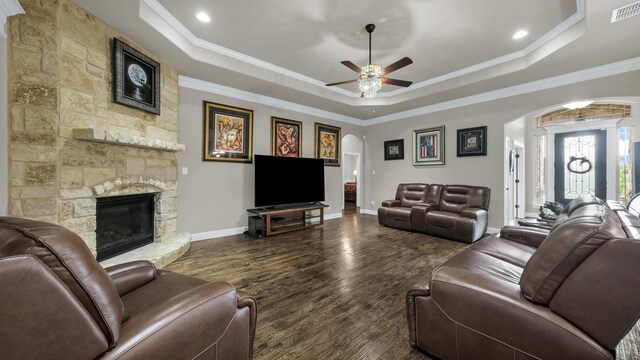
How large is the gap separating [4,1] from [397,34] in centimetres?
367

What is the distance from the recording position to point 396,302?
2.19 m

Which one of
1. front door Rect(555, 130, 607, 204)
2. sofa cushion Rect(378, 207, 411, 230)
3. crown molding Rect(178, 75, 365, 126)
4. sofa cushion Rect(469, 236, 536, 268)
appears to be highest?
crown molding Rect(178, 75, 365, 126)

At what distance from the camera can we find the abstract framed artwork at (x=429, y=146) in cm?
535

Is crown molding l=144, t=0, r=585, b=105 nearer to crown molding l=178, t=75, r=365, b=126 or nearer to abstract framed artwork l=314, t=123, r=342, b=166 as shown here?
crown molding l=178, t=75, r=365, b=126

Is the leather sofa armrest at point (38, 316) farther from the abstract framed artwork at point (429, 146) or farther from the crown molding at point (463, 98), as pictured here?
the abstract framed artwork at point (429, 146)

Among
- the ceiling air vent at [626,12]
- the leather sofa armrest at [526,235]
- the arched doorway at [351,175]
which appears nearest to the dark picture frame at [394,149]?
the arched doorway at [351,175]

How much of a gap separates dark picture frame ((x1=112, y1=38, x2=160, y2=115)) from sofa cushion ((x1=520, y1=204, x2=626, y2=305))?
3961 mm

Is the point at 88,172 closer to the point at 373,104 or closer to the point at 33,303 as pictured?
the point at 33,303

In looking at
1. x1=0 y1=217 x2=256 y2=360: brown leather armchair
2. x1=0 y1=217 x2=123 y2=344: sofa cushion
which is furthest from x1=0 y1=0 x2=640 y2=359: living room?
x1=0 y1=217 x2=123 y2=344: sofa cushion

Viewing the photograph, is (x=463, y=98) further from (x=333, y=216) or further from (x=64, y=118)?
(x=64, y=118)

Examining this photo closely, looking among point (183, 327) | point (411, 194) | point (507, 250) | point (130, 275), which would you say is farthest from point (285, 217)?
point (183, 327)

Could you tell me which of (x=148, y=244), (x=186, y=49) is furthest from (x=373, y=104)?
(x=148, y=244)

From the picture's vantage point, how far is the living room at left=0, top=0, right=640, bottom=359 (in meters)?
2.12

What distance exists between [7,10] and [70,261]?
8.42ft
